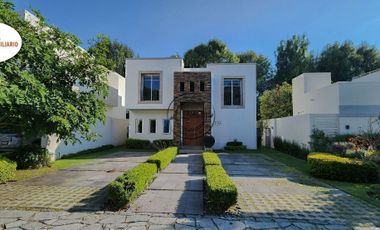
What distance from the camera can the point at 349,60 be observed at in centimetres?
3238

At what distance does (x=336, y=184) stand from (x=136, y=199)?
19.7 ft

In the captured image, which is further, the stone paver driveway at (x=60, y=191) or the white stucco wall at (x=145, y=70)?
the white stucco wall at (x=145, y=70)

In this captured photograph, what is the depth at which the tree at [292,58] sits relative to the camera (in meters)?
35.8

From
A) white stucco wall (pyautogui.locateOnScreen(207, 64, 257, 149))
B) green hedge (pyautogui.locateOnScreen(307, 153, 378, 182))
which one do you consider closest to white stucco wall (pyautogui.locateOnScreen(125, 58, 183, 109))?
white stucco wall (pyautogui.locateOnScreen(207, 64, 257, 149))

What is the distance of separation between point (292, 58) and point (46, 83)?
34.3m

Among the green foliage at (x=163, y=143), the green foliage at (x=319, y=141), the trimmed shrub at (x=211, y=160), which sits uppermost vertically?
the green foliage at (x=319, y=141)

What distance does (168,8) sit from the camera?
464 inches

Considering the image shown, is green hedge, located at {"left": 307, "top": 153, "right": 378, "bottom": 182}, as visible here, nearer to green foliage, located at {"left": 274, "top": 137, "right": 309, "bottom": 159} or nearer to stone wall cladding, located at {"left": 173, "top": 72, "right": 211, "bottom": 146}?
green foliage, located at {"left": 274, "top": 137, "right": 309, "bottom": 159}

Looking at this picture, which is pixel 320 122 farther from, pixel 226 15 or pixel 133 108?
pixel 133 108

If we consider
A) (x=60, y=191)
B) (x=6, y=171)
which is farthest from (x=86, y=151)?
(x=60, y=191)

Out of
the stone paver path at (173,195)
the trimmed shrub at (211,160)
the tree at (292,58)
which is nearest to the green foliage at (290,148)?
the trimmed shrub at (211,160)

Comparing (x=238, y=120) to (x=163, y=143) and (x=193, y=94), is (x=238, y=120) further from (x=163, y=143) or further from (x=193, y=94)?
(x=163, y=143)

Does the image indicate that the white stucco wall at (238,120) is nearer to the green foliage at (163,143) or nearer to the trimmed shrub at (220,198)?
the green foliage at (163,143)

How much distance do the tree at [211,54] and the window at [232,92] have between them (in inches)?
611
